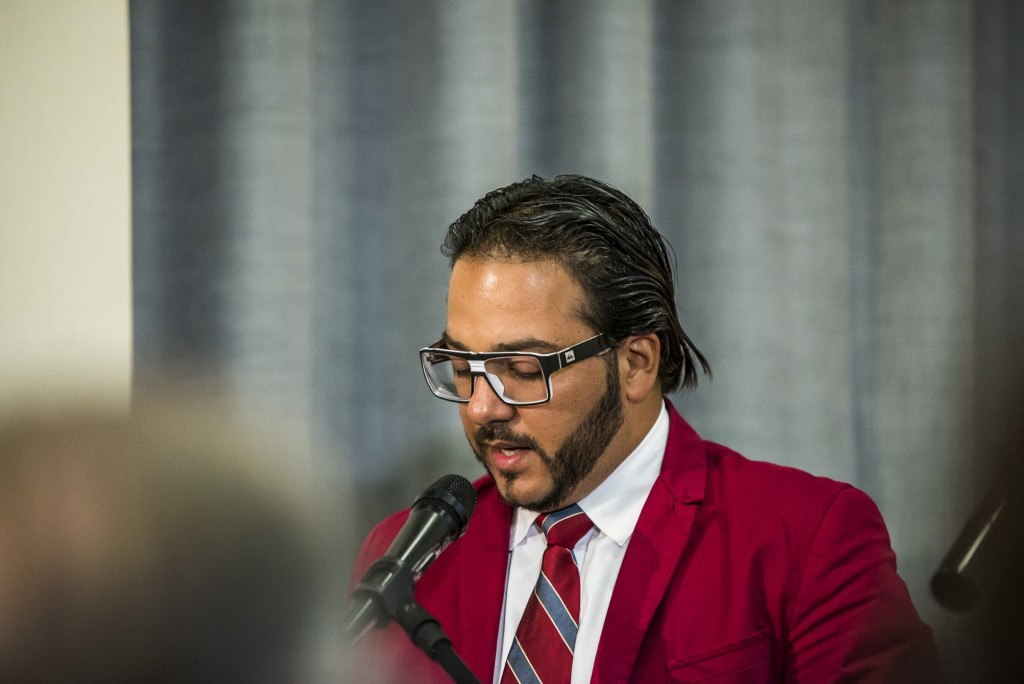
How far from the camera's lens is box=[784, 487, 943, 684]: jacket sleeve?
114 cm

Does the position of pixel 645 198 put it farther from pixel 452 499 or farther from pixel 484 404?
pixel 452 499

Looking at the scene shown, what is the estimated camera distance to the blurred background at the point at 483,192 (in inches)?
63.5

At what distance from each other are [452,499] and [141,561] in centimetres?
67

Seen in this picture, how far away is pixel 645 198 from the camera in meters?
1.61

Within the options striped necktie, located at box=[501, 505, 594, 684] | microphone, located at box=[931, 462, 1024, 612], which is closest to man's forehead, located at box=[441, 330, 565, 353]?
striped necktie, located at box=[501, 505, 594, 684]

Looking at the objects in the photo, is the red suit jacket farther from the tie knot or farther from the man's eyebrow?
→ the man's eyebrow

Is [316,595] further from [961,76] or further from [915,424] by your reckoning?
[961,76]

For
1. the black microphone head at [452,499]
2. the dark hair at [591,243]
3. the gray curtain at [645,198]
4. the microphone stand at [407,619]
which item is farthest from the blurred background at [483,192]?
the microphone stand at [407,619]

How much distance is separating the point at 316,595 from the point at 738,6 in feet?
3.84

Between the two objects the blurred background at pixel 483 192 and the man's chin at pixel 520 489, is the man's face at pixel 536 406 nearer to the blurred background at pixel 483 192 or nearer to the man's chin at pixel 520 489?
the man's chin at pixel 520 489

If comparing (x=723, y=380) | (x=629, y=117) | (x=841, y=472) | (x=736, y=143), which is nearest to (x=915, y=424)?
(x=841, y=472)

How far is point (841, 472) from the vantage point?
63.7 inches

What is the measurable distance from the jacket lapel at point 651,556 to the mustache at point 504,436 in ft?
0.56

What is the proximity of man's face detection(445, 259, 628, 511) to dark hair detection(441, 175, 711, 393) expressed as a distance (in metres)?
0.02
